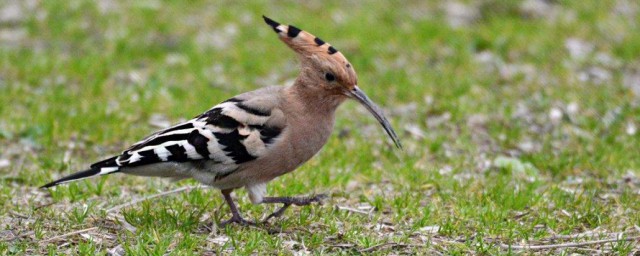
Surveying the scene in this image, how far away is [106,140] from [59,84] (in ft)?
5.67

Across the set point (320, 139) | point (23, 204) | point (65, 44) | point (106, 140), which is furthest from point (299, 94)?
point (65, 44)

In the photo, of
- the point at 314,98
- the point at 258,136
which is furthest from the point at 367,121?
the point at 258,136

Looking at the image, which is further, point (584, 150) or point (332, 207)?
point (584, 150)

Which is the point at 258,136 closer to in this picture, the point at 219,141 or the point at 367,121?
the point at 219,141

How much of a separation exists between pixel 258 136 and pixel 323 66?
1.69 ft

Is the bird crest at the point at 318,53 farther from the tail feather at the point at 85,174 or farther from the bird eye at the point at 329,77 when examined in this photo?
the tail feather at the point at 85,174

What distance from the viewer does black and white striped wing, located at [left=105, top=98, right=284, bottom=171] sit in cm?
492

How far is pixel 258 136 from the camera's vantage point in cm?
492

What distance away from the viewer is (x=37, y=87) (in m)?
8.61

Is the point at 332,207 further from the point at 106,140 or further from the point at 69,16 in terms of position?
the point at 69,16

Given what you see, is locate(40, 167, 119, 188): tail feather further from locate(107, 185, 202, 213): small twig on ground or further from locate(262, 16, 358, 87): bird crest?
locate(262, 16, 358, 87): bird crest

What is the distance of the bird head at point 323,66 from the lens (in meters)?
5.00

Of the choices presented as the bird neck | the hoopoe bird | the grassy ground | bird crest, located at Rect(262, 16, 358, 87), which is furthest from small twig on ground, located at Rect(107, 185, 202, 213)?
bird crest, located at Rect(262, 16, 358, 87)

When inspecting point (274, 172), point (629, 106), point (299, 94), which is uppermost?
point (629, 106)
